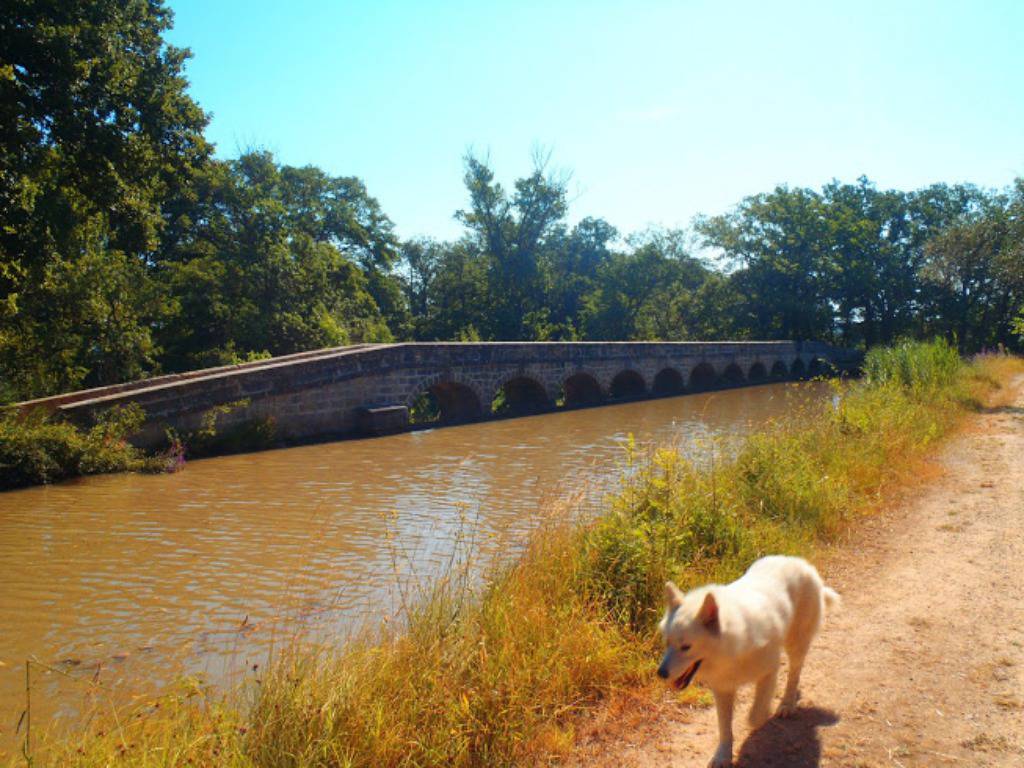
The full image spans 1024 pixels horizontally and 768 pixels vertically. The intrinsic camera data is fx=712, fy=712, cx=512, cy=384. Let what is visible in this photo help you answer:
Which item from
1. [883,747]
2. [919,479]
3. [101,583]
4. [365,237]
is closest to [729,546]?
[883,747]

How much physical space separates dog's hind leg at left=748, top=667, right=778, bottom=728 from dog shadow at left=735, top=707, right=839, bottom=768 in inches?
3.6

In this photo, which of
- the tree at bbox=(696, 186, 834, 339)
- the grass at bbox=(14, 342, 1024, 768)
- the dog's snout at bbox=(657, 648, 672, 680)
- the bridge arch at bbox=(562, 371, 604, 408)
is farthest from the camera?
the tree at bbox=(696, 186, 834, 339)

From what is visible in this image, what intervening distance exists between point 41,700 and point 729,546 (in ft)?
14.7

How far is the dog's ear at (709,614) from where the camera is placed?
2664 mm

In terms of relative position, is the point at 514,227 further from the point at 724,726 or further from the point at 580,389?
the point at 724,726

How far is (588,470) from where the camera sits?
11.4m

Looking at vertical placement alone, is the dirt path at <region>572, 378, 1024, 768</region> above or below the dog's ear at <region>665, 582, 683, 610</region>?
below

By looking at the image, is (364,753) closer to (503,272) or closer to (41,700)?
(41,700)

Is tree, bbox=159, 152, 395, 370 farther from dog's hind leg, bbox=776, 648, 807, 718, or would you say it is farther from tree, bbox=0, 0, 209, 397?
dog's hind leg, bbox=776, 648, 807, 718

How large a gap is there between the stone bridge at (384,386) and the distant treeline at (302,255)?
112 inches

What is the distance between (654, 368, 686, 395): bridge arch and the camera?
90.1 feet

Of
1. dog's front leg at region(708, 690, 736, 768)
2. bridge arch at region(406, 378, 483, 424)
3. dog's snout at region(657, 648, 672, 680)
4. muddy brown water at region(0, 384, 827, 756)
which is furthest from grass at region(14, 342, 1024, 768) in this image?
bridge arch at region(406, 378, 483, 424)

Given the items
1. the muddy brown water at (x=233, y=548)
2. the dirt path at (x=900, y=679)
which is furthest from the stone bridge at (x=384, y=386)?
the dirt path at (x=900, y=679)

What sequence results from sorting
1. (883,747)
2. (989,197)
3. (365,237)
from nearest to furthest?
(883,747) < (365,237) < (989,197)
